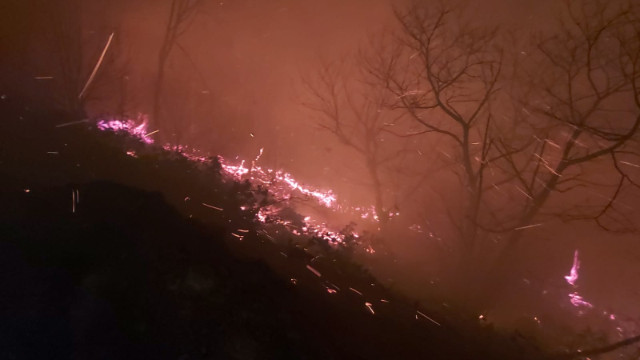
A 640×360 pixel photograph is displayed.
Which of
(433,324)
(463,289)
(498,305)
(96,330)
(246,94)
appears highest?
(246,94)

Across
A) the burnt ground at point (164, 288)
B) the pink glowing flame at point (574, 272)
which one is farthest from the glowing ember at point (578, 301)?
the burnt ground at point (164, 288)

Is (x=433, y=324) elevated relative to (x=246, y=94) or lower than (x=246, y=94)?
lower

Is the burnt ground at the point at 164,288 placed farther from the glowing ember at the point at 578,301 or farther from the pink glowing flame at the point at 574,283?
the pink glowing flame at the point at 574,283

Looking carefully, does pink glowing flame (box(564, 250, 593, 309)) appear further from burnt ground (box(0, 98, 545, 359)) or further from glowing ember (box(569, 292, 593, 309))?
burnt ground (box(0, 98, 545, 359))

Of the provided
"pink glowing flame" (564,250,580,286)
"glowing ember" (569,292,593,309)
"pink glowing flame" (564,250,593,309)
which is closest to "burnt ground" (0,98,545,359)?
"glowing ember" (569,292,593,309)

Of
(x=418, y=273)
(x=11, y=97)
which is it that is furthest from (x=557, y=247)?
(x=11, y=97)

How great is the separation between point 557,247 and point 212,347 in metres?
26.9

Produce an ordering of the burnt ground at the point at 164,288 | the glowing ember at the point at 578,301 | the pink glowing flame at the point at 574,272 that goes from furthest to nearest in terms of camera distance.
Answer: the pink glowing flame at the point at 574,272
the glowing ember at the point at 578,301
the burnt ground at the point at 164,288

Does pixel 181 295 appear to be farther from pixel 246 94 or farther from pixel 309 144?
pixel 246 94

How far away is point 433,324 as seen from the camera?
6742mm

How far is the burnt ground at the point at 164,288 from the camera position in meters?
3.91

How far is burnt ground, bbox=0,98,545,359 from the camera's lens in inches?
154

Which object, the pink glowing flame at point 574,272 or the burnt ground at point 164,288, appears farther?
the pink glowing flame at point 574,272

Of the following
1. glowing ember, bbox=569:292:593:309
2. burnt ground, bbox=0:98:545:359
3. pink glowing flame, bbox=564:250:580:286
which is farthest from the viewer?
pink glowing flame, bbox=564:250:580:286
